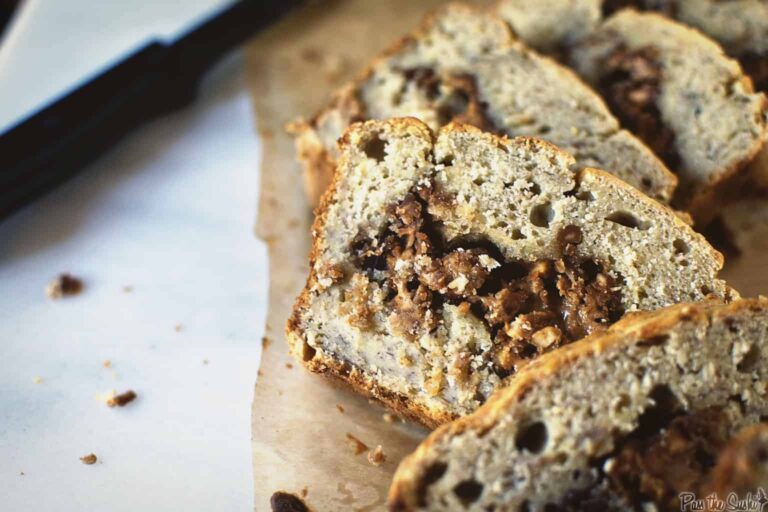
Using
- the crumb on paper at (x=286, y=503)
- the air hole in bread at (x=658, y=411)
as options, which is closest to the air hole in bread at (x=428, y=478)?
the air hole in bread at (x=658, y=411)

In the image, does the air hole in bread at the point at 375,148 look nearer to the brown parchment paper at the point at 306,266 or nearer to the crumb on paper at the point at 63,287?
the brown parchment paper at the point at 306,266

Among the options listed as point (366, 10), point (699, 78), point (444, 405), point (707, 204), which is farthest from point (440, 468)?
point (366, 10)

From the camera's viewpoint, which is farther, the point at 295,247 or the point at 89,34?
the point at 89,34

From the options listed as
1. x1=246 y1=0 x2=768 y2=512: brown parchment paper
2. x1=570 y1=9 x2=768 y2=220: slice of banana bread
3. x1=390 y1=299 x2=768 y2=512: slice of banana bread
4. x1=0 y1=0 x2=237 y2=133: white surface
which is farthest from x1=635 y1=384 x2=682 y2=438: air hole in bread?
x1=0 y1=0 x2=237 y2=133: white surface

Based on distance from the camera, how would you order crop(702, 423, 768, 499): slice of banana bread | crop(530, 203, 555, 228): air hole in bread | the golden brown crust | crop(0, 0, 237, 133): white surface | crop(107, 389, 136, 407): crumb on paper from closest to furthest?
crop(702, 423, 768, 499): slice of banana bread
crop(530, 203, 555, 228): air hole in bread
crop(107, 389, 136, 407): crumb on paper
the golden brown crust
crop(0, 0, 237, 133): white surface

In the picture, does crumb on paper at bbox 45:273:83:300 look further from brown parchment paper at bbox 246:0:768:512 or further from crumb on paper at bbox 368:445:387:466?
crumb on paper at bbox 368:445:387:466

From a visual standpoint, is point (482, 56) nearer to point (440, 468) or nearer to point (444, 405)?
point (444, 405)
